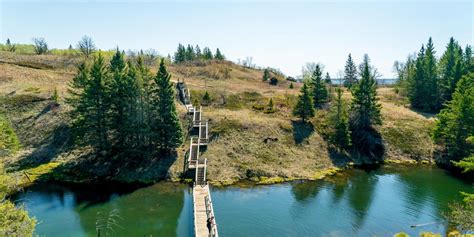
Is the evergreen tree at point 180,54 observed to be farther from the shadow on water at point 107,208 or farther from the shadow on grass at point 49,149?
the shadow on water at point 107,208

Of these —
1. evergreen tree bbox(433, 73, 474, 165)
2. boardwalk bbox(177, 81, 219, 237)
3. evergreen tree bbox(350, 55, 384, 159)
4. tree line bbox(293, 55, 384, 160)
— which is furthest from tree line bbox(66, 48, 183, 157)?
evergreen tree bbox(433, 73, 474, 165)

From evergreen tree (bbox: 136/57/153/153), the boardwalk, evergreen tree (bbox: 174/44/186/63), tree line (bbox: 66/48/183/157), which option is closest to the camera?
the boardwalk

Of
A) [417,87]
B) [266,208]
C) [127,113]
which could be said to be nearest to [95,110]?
[127,113]

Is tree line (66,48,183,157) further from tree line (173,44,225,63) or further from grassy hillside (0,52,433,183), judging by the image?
tree line (173,44,225,63)

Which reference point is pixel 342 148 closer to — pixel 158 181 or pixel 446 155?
pixel 446 155

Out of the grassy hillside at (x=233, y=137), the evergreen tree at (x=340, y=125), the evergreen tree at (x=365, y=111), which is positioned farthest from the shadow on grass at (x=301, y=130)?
the evergreen tree at (x=365, y=111)

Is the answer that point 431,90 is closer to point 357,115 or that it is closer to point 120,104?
point 357,115
